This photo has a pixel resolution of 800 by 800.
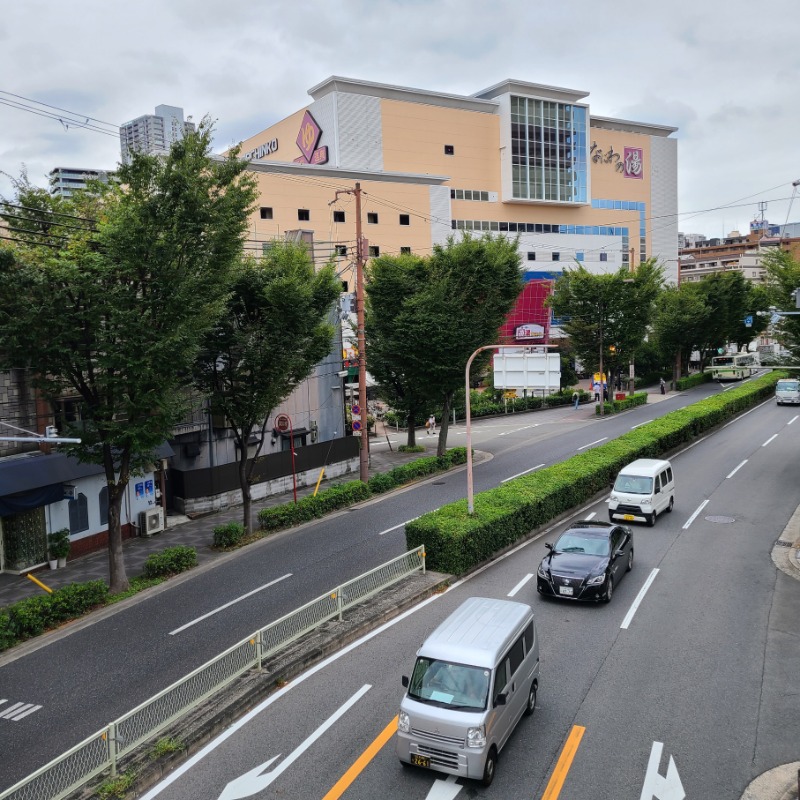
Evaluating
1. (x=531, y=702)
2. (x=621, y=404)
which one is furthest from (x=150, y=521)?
(x=621, y=404)

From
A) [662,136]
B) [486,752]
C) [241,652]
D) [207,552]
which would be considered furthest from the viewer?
[662,136]

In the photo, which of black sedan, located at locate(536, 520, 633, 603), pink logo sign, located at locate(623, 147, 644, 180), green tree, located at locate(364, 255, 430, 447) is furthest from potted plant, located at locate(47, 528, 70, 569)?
pink logo sign, located at locate(623, 147, 644, 180)

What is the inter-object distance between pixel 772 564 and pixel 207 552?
18.2m

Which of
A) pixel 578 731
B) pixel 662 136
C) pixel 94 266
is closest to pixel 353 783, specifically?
pixel 578 731

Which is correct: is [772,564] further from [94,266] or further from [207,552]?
[94,266]

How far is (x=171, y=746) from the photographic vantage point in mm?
10648

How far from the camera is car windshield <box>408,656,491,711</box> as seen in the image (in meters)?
10.1

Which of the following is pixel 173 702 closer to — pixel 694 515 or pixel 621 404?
pixel 694 515

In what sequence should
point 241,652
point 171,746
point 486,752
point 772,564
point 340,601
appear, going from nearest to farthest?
point 486,752 < point 171,746 < point 241,652 < point 340,601 < point 772,564

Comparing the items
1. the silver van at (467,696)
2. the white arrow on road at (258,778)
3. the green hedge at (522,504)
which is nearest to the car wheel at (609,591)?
the green hedge at (522,504)

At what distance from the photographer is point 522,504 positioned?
22.8m

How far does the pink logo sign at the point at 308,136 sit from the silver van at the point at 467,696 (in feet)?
227

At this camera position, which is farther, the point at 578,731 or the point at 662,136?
the point at 662,136

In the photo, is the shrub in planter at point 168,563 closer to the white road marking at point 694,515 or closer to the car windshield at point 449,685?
Result: the car windshield at point 449,685
